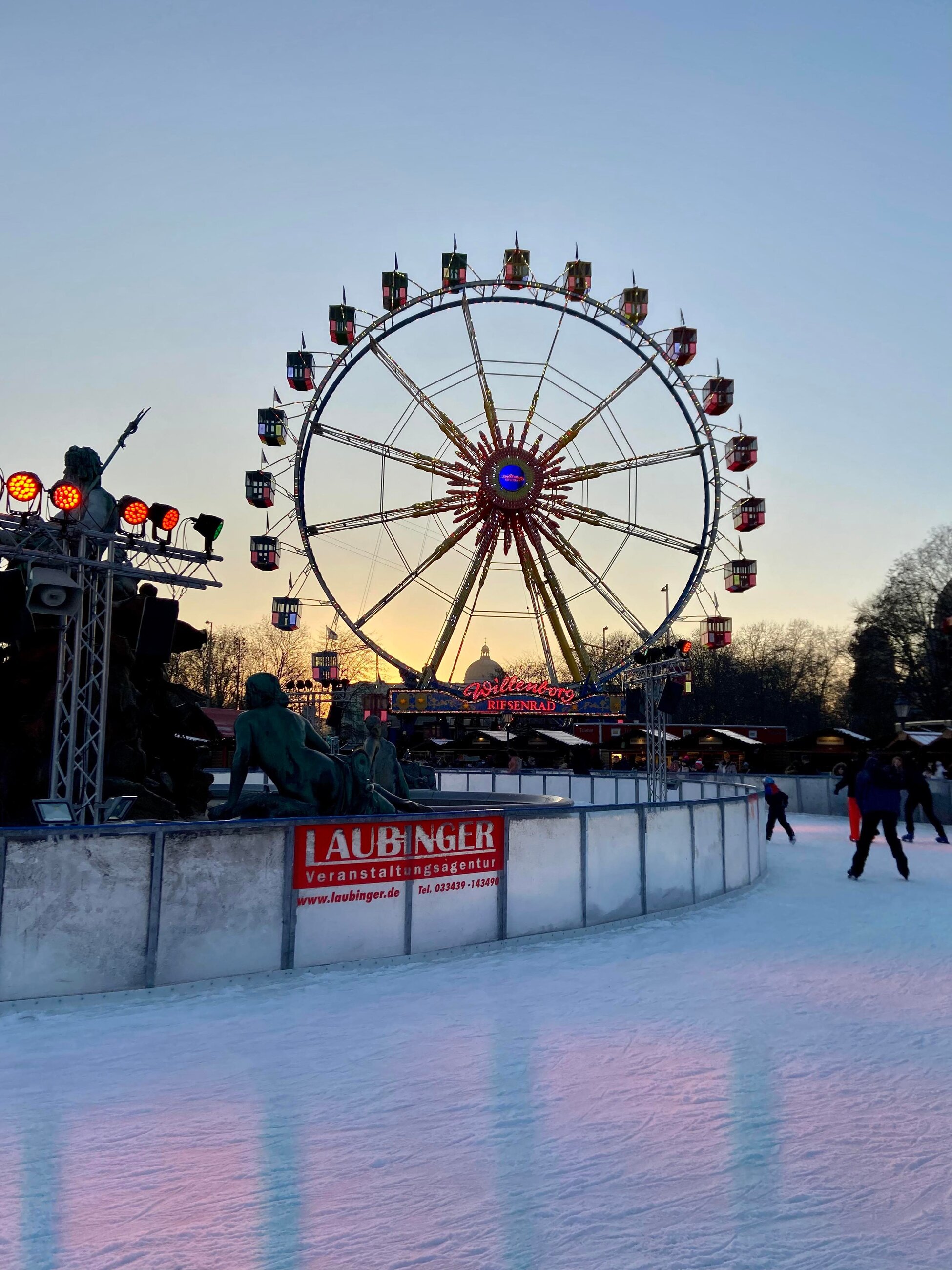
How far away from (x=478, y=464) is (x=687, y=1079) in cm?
3076

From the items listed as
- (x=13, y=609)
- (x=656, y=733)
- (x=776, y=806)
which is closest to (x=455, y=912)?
(x=13, y=609)

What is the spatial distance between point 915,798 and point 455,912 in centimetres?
1373

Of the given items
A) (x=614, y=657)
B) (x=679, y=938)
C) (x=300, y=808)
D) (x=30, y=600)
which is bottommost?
(x=679, y=938)

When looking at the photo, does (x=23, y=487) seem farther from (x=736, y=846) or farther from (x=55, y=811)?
(x=736, y=846)

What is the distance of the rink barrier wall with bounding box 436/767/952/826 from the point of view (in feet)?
83.0

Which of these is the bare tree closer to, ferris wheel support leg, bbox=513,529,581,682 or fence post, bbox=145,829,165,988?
ferris wheel support leg, bbox=513,529,581,682

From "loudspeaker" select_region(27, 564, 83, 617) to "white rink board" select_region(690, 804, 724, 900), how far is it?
7.99 meters

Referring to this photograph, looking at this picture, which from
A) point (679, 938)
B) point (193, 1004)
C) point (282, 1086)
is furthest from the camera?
point (679, 938)

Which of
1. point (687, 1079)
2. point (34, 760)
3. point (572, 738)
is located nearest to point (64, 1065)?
point (687, 1079)

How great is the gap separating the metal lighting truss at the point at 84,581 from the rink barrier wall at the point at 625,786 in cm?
1296

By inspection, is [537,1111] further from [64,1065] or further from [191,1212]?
[64,1065]

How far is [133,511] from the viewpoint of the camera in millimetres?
14336

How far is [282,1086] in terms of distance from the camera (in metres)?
5.49

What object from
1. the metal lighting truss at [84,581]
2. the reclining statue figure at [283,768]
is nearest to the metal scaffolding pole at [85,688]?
the metal lighting truss at [84,581]
